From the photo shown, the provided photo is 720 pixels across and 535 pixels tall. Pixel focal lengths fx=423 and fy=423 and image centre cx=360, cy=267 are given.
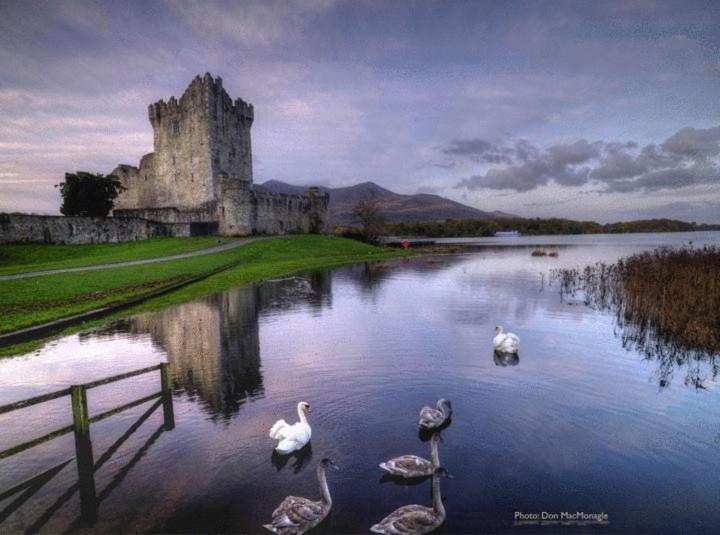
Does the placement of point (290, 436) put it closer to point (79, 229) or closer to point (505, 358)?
point (505, 358)

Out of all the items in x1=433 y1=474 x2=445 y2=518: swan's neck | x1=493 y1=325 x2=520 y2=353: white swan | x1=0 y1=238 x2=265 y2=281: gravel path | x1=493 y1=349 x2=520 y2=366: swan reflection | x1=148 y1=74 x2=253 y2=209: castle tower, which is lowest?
x1=493 y1=349 x2=520 y2=366: swan reflection

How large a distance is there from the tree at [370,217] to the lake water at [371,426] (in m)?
70.0

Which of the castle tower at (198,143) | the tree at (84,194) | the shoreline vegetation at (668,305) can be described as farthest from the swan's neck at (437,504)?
the tree at (84,194)

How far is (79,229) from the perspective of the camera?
53.1 m

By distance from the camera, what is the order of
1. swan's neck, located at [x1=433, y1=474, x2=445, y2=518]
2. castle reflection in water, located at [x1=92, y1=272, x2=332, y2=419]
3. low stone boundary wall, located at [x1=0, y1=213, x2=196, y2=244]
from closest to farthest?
swan's neck, located at [x1=433, y1=474, x2=445, y2=518] → castle reflection in water, located at [x1=92, y1=272, x2=332, y2=419] → low stone boundary wall, located at [x1=0, y1=213, x2=196, y2=244]

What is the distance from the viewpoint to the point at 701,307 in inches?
767

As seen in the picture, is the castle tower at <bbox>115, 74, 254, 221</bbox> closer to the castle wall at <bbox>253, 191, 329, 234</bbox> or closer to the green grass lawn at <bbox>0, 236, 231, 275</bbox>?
the castle wall at <bbox>253, 191, 329, 234</bbox>

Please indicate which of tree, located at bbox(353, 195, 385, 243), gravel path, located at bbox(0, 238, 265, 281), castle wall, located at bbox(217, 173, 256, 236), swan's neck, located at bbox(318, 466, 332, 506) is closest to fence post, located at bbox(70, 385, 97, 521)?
swan's neck, located at bbox(318, 466, 332, 506)

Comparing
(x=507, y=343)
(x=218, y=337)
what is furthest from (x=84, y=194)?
(x=507, y=343)

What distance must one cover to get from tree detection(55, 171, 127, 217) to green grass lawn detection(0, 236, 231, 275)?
14.3 meters

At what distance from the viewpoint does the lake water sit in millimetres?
7243

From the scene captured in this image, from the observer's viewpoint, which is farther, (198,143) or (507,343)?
(198,143)

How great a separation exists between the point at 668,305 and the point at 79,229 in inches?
2368

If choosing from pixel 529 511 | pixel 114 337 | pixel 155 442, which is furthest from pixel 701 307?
pixel 114 337
